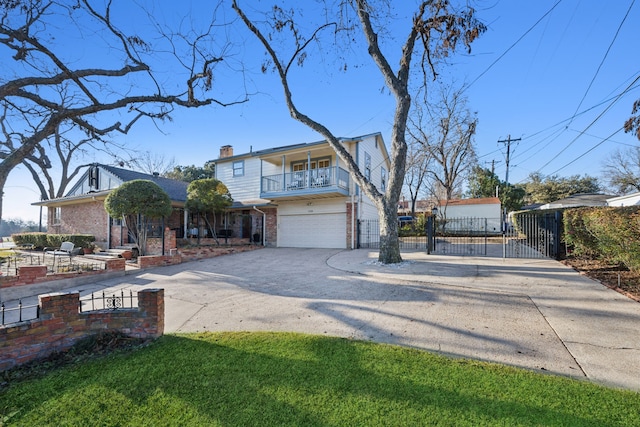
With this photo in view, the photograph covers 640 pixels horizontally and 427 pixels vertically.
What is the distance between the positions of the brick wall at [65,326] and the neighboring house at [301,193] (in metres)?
10.8

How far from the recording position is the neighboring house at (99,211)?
1497 cm

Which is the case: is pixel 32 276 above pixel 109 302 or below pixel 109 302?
below

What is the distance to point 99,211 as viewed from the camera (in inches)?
622

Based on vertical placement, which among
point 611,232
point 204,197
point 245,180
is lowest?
point 611,232

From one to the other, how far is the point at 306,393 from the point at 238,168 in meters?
17.7

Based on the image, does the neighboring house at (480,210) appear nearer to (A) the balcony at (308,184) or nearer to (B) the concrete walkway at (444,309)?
(A) the balcony at (308,184)

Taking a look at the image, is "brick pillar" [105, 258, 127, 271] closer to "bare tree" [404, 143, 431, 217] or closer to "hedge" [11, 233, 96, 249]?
"hedge" [11, 233, 96, 249]

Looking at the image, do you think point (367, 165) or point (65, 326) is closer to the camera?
point (65, 326)

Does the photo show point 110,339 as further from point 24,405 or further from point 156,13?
point 156,13

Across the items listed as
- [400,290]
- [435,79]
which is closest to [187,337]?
[400,290]

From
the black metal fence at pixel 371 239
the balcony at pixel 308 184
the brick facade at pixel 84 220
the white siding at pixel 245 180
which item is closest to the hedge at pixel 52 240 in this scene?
the brick facade at pixel 84 220

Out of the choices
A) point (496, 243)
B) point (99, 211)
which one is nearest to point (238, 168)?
point (99, 211)

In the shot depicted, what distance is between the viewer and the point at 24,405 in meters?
2.63

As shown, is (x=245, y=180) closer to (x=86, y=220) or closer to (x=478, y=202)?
(x=86, y=220)
